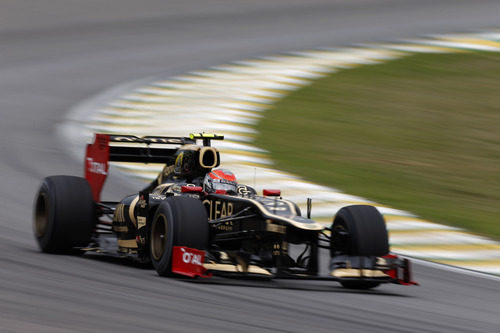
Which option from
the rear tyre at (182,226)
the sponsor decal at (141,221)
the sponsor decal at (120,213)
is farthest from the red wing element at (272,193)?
the sponsor decal at (120,213)

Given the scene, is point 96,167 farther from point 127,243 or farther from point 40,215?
point 127,243

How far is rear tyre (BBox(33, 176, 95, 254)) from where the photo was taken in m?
9.94

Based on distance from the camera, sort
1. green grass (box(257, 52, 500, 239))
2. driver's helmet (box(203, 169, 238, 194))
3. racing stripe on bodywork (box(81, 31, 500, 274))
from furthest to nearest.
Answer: green grass (box(257, 52, 500, 239))
racing stripe on bodywork (box(81, 31, 500, 274))
driver's helmet (box(203, 169, 238, 194))

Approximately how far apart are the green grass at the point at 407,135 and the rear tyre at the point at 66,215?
4.59m

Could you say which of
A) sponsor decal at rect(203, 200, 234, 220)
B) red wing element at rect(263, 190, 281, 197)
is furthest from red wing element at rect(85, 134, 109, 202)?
red wing element at rect(263, 190, 281, 197)

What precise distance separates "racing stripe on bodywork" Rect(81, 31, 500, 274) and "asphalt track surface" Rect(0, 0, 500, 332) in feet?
2.79

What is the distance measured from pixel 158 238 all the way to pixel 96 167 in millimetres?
2079

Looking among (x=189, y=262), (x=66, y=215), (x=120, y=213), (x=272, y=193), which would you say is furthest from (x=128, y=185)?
(x=189, y=262)

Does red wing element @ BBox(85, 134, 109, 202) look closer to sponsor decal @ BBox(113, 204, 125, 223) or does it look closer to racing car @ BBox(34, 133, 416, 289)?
racing car @ BBox(34, 133, 416, 289)

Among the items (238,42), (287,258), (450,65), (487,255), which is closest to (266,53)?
(238,42)

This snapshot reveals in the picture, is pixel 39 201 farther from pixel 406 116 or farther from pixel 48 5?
pixel 48 5

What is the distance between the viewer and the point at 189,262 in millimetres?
8469

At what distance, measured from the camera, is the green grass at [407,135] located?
13898 mm

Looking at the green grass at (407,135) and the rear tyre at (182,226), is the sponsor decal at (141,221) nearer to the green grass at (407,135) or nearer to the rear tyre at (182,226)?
the rear tyre at (182,226)
